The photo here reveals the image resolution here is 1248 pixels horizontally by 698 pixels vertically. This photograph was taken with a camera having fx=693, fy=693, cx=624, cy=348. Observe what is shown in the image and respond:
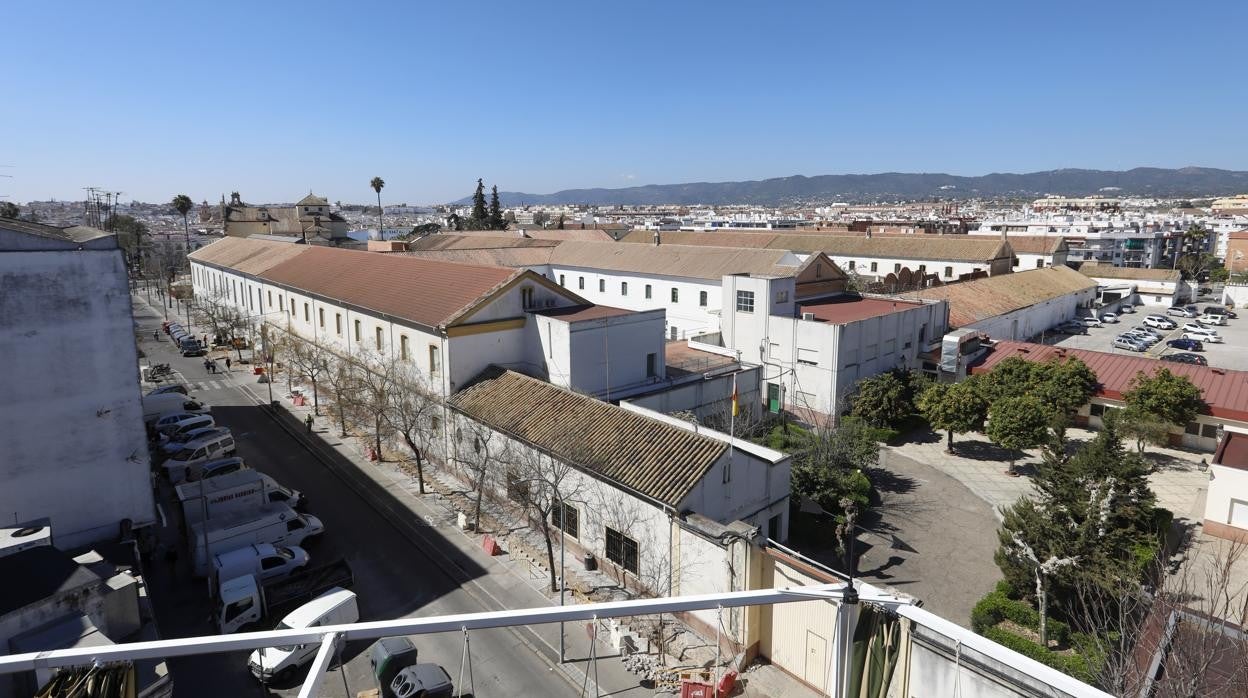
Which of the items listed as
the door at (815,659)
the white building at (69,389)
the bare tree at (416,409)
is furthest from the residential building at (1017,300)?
the white building at (69,389)

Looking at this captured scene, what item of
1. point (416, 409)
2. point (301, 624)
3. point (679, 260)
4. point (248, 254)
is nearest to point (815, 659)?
point (301, 624)

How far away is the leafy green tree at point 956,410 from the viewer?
1194 inches

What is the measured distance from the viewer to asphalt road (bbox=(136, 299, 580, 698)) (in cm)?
1589

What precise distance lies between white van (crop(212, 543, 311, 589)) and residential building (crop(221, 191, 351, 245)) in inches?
2726

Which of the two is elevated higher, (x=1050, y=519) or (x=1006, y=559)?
(x=1050, y=519)

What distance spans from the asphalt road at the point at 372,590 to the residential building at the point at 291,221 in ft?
206

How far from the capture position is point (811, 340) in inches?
1368

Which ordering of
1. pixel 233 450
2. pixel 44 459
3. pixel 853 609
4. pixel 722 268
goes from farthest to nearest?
1. pixel 722 268
2. pixel 233 450
3. pixel 44 459
4. pixel 853 609

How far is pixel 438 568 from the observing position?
20.8 meters

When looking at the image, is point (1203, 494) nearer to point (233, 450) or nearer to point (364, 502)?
point (364, 502)

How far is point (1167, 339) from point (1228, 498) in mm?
40866

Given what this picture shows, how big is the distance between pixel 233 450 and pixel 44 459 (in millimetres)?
8702

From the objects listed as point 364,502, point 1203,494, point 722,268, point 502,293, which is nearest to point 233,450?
point 364,502

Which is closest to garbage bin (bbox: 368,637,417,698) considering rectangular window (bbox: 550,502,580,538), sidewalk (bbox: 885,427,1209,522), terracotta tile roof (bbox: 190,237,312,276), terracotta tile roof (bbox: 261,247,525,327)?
rectangular window (bbox: 550,502,580,538)
